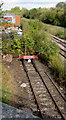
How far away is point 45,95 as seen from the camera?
7449 millimetres

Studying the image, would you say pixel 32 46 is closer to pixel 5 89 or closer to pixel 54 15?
pixel 5 89

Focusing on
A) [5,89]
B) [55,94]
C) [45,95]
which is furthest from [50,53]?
[5,89]

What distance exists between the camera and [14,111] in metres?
5.37

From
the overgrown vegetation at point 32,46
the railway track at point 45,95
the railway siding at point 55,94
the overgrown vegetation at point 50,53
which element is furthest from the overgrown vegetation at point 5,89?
the overgrown vegetation at point 32,46

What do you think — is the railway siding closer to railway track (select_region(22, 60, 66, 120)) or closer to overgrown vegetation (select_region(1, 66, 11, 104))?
railway track (select_region(22, 60, 66, 120))

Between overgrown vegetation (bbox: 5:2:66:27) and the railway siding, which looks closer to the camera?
the railway siding

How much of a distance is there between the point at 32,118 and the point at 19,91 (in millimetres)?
3015

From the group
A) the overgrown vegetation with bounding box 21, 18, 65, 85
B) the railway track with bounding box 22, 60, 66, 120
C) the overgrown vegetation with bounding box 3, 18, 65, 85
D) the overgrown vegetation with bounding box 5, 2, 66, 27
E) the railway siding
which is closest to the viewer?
the railway track with bounding box 22, 60, 66, 120

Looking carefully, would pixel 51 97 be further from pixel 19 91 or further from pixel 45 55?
pixel 45 55

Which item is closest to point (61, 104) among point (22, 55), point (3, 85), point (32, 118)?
point (32, 118)

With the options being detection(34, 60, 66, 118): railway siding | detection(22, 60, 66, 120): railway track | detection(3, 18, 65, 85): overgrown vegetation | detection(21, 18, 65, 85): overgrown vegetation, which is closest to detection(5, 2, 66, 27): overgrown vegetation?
detection(21, 18, 65, 85): overgrown vegetation

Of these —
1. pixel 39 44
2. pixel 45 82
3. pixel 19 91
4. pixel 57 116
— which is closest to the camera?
pixel 57 116

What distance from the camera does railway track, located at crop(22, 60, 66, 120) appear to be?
6.13 meters

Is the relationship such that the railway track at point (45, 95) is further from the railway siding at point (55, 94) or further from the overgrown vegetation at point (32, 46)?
the overgrown vegetation at point (32, 46)
